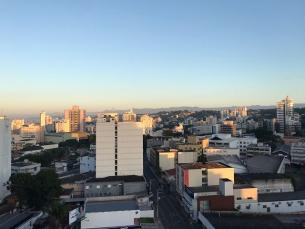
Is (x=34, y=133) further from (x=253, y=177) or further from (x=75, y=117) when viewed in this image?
(x=253, y=177)

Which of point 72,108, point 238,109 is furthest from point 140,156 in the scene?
point 238,109

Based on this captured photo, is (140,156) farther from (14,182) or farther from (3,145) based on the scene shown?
(3,145)

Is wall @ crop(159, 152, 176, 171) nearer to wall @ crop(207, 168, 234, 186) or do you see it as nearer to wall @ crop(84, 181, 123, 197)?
wall @ crop(84, 181, 123, 197)

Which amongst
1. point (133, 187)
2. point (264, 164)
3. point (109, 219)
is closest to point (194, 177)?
point (133, 187)

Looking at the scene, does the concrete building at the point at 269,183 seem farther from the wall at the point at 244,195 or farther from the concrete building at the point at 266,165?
the concrete building at the point at 266,165

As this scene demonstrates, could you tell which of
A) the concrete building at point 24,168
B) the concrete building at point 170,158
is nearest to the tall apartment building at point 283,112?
the concrete building at point 170,158

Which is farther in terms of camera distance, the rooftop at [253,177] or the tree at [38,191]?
the rooftop at [253,177]
